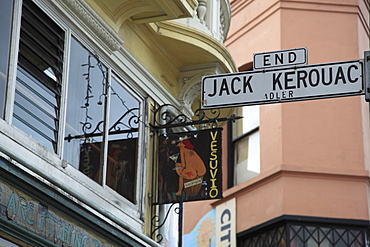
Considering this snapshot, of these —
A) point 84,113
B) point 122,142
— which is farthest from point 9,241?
point 122,142

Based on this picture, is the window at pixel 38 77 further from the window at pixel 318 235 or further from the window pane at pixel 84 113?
the window at pixel 318 235

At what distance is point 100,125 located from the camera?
1087 cm

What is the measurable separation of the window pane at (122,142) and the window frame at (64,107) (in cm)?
9

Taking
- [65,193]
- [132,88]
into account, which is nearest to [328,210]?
[132,88]

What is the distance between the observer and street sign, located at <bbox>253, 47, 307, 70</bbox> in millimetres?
8984

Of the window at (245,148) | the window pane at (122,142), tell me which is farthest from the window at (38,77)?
the window at (245,148)

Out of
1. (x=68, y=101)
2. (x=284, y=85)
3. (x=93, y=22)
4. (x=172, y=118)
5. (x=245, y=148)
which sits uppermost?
(x=245, y=148)

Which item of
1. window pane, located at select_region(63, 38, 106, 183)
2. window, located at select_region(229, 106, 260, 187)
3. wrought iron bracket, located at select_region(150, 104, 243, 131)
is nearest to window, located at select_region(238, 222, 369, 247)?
window, located at select_region(229, 106, 260, 187)

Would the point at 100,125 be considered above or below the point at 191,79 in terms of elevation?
below

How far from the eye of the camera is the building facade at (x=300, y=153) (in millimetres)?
19281

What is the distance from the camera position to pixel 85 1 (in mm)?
10555

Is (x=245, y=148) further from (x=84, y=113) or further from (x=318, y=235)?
(x=84, y=113)

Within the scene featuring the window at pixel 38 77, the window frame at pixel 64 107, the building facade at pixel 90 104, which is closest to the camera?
the building facade at pixel 90 104

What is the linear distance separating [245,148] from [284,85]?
13.2 m
